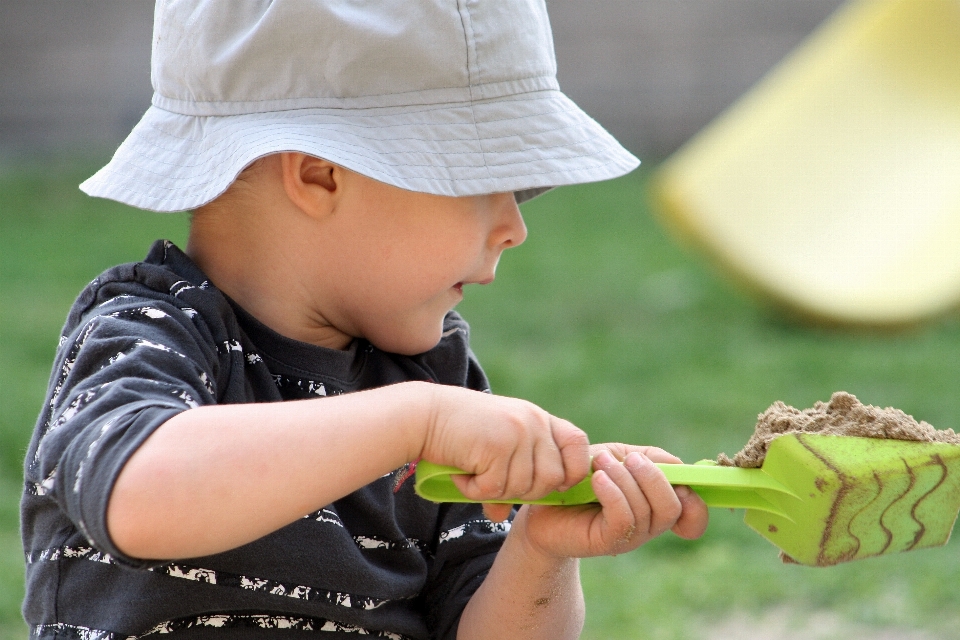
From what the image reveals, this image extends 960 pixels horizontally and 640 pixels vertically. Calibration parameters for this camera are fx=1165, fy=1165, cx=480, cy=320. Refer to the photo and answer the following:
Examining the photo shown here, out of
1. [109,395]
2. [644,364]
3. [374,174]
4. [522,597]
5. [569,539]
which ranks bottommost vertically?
[644,364]

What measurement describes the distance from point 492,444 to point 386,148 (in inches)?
12.9

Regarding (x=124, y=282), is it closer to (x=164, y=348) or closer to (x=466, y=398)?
(x=164, y=348)

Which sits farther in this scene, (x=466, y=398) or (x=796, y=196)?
(x=796, y=196)

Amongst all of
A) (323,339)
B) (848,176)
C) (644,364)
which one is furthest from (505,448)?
(848,176)

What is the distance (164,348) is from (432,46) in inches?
15.5

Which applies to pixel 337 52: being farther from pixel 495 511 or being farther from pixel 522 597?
pixel 522 597

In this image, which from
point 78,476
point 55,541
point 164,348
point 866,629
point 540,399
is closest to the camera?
point 78,476

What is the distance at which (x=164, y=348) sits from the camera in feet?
3.39

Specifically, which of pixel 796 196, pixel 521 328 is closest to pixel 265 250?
pixel 521 328

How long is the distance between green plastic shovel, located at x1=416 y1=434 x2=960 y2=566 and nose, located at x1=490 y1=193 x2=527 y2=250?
29 cm

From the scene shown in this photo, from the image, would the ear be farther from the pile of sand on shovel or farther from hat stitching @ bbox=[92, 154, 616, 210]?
the pile of sand on shovel

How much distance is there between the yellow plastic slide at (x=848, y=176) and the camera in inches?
159

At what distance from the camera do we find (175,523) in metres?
0.92

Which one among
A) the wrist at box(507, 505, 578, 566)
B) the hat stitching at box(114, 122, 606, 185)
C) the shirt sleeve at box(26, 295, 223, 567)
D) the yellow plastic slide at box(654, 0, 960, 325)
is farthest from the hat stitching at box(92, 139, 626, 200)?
the yellow plastic slide at box(654, 0, 960, 325)
